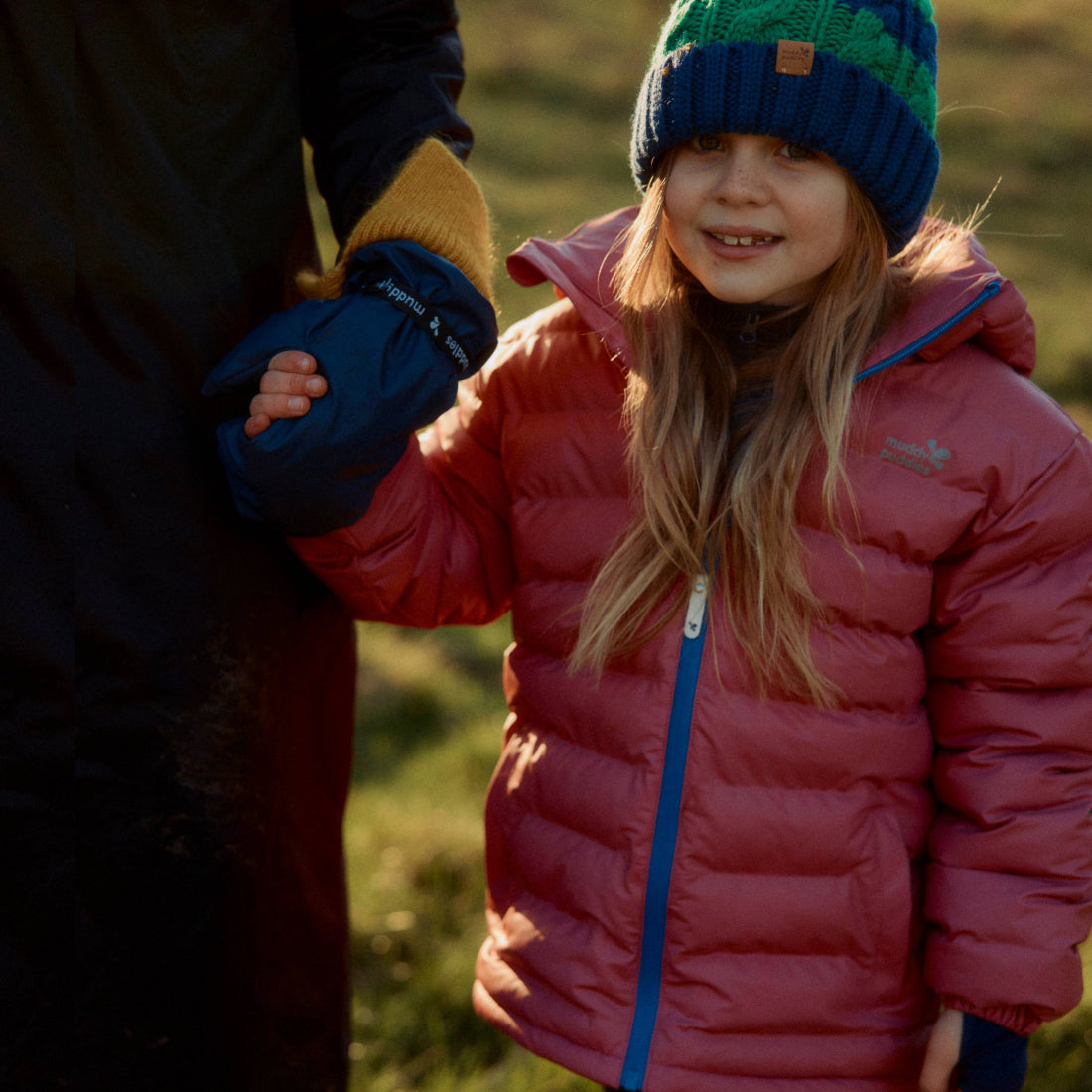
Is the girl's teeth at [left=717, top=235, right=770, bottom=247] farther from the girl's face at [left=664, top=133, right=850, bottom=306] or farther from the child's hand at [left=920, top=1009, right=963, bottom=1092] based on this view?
the child's hand at [left=920, top=1009, right=963, bottom=1092]

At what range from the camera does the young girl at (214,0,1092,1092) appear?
5.73 feet

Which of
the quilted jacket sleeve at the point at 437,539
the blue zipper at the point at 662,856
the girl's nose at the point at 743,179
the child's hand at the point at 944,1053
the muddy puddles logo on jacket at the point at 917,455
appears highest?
the girl's nose at the point at 743,179

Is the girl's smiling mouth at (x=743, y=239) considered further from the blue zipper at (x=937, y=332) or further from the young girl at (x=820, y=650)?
the blue zipper at (x=937, y=332)

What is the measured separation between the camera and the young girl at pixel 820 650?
1.75 meters

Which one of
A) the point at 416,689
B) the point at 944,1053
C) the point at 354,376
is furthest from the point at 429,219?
the point at 416,689

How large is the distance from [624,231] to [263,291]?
0.58 m

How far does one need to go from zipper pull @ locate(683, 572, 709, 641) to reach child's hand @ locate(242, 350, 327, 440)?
58cm

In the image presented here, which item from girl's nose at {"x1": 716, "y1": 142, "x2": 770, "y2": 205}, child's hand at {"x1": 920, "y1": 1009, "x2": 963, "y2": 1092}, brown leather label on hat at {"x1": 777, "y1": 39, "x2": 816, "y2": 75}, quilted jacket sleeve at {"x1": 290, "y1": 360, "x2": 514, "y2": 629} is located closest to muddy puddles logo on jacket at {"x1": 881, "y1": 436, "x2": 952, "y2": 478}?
girl's nose at {"x1": 716, "y1": 142, "x2": 770, "y2": 205}

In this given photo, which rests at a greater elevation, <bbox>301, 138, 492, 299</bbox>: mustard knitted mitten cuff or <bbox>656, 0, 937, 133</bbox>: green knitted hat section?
<bbox>656, 0, 937, 133</bbox>: green knitted hat section

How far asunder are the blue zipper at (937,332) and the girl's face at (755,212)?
169 mm

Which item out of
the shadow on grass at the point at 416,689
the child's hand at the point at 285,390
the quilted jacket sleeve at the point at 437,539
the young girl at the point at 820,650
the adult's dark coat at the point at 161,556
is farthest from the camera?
the shadow on grass at the point at 416,689

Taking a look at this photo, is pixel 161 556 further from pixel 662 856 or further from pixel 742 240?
pixel 742 240

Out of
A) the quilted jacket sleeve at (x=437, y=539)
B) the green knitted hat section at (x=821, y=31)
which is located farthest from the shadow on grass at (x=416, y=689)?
the green knitted hat section at (x=821, y=31)

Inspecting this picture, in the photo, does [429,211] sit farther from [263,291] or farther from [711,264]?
[711,264]
